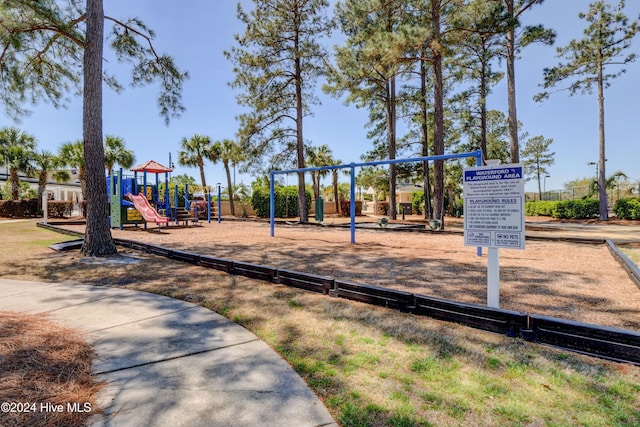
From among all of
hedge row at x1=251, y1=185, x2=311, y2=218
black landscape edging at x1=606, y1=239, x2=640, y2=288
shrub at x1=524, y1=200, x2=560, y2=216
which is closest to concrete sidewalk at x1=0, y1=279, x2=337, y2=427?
black landscape edging at x1=606, y1=239, x2=640, y2=288

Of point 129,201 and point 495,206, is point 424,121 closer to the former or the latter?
point 129,201

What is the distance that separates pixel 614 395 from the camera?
81.2 inches

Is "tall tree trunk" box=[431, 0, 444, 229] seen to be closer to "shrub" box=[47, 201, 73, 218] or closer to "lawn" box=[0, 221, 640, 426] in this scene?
"lawn" box=[0, 221, 640, 426]

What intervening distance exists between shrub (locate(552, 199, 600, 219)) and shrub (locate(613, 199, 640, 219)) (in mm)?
2006

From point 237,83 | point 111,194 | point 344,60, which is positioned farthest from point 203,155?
point 344,60

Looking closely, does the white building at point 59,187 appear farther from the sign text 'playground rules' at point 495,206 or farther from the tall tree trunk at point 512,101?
the sign text 'playground rules' at point 495,206

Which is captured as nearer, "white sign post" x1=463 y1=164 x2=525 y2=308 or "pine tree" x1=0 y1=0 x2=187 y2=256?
"white sign post" x1=463 y1=164 x2=525 y2=308

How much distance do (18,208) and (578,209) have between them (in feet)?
130

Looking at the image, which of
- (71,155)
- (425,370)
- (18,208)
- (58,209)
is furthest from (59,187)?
(425,370)

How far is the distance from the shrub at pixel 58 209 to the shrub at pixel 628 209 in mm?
36030

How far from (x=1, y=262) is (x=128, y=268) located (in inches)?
111

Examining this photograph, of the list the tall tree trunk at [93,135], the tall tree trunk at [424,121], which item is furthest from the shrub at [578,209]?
the tall tree trunk at [93,135]

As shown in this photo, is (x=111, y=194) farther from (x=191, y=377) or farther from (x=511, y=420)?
(x=511, y=420)

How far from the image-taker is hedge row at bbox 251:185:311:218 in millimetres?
26625
